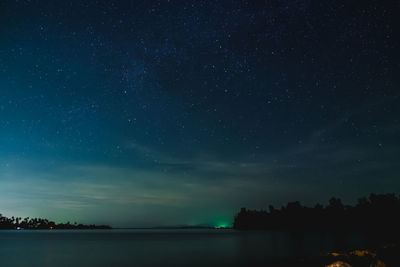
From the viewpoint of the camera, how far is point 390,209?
17125cm

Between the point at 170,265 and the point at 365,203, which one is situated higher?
the point at 365,203

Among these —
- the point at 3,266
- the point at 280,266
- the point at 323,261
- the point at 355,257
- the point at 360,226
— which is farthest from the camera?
the point at 360,226

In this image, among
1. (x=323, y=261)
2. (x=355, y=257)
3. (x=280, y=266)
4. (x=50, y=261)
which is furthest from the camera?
(x=50, y=261)

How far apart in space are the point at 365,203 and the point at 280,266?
7308 inches

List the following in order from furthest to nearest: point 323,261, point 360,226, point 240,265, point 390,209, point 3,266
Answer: point 360,226, point 390,209, point 3,266, point 240,265, point 323,261

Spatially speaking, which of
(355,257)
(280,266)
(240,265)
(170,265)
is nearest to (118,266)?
(170,265)

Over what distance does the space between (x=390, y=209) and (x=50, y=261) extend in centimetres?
18232

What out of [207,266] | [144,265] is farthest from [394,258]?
[144,265]

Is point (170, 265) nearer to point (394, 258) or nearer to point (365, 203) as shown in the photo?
point (394, 258)

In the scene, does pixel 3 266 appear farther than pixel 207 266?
Yes

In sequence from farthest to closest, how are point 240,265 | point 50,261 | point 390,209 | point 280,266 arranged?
point 390,209 → point 50,261 → point 240,265 → point 280,266

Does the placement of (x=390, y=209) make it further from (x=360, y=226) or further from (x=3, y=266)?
(x=3, y=266)

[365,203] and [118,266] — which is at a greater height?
[365,203]

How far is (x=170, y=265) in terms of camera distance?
1559 inches
